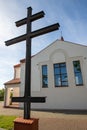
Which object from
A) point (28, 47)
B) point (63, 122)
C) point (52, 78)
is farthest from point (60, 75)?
point (28, 47)

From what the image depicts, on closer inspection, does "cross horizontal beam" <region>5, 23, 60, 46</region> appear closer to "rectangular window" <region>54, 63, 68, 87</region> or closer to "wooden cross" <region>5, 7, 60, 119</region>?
"wooden cross" <region>5, 7, 60, 119</region>

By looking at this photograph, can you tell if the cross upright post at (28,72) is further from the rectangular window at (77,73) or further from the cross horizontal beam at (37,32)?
the rectangular window at (77,73)

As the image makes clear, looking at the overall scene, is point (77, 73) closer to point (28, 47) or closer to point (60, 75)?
point (60, 75)

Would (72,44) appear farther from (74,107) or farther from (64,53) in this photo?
(74,107)

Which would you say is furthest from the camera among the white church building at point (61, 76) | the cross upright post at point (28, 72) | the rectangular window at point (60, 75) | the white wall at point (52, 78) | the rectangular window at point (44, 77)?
the rectangular window at point (44, 77)

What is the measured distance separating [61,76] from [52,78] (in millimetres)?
1030

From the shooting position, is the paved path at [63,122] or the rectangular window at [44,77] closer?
the paved path at [63,122]

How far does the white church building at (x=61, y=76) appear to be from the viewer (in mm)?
12828

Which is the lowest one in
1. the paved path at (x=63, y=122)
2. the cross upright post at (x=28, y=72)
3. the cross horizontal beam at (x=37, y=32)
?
the paved path at (x=63, y=122)

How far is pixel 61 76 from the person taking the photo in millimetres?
14062

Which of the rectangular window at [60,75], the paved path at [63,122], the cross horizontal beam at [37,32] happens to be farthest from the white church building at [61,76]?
the cross horizontal beam at [37,32]

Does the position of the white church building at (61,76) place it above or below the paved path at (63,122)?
above

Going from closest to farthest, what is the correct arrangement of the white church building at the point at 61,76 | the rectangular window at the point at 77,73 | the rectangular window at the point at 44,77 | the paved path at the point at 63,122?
the paved path at the point at 63,122, the white church building at the point at 61,76, the rectangular window at the point at 77,73, the rectangular window at the point at 44,77

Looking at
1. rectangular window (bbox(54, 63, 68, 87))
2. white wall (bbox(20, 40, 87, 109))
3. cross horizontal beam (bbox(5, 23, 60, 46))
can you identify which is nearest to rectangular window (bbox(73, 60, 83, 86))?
white wall (bbox(20, 40, 87, 109))
